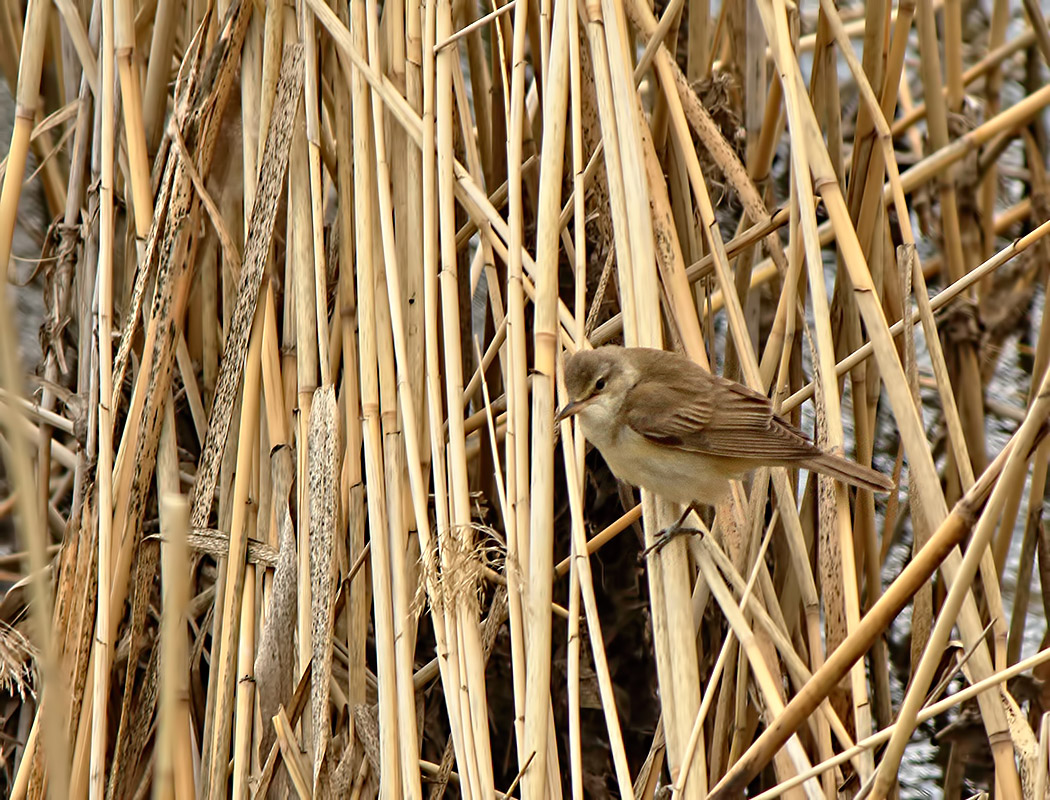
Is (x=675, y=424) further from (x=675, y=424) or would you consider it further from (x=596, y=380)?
(x=596, y=380)

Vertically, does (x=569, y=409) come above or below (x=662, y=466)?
above

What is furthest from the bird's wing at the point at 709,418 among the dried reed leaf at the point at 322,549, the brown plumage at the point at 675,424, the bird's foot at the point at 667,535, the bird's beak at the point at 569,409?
the dried reed leaf at the point at 322,549

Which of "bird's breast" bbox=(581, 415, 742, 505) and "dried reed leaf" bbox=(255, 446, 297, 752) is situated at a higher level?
"bird's breast" bbox=(581, 415, 742, 505)

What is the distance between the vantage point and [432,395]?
181 centimetres

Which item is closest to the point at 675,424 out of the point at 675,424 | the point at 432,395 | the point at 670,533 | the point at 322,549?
the point at 675,424

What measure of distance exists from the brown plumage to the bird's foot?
0.16 meters

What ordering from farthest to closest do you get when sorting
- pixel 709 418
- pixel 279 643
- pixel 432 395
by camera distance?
pixel 709 418 → pixel 279 643 → pixel 432 395

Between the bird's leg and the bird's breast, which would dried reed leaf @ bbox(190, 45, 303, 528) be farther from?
the bird's leg

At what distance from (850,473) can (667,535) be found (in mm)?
325

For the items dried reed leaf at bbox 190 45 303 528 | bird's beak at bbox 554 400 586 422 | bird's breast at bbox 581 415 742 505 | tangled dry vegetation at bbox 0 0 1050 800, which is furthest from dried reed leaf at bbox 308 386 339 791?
bird's breast at bbox 581 415 742 505

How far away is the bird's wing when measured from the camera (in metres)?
2.01

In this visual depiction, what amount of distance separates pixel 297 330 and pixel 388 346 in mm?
207

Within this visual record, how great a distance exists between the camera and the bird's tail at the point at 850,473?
1866 millimetres

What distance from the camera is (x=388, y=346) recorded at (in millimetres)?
1929
